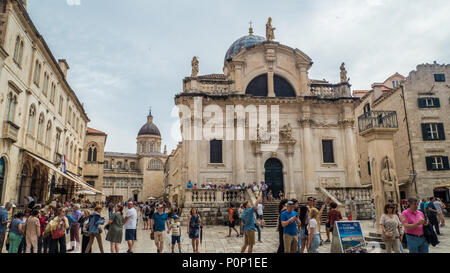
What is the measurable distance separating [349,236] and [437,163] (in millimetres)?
26182

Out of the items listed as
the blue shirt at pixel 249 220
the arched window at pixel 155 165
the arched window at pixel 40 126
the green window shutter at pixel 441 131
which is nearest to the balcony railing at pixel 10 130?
the arched window at pixel 40 126

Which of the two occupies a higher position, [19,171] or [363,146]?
[363,146]

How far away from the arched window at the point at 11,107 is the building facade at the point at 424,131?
3121 centimetres

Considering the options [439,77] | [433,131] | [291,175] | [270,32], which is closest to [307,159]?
[291,175]

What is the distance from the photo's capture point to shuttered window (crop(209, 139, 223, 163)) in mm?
24016

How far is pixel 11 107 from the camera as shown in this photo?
16938 millimetres

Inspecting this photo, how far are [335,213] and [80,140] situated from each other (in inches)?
1389

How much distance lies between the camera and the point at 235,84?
2502cm

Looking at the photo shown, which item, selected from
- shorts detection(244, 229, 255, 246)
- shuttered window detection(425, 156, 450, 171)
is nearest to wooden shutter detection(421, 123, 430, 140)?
shuttered window detection(425, 156, 450, 171)

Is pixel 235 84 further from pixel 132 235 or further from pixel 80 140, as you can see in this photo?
pixel 80 140

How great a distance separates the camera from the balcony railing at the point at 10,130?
623 inches

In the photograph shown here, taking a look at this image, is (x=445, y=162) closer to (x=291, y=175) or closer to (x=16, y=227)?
(x=291, y=175)

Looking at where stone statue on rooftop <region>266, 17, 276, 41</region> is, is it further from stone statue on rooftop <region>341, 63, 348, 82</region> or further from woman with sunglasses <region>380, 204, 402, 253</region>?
woman with sunglasses <region>380, 204, 402, 253</region>
